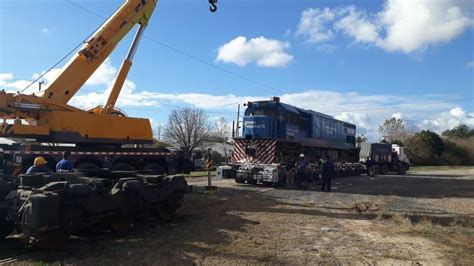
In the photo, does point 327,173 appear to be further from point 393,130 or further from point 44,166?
point 393,130

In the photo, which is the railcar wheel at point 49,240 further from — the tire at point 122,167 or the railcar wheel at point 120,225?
the tire at point 122,167

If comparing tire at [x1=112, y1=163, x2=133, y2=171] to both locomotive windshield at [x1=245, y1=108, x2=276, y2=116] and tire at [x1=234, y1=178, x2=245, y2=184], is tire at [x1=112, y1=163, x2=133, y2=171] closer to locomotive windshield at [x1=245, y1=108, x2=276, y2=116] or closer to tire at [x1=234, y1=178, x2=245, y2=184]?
tire at [x1=234, y1=178, x2=245, y2=184]

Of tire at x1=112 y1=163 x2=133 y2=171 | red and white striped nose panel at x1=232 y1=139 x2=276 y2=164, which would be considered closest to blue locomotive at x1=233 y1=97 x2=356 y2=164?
red and white striped nose panel at x1=232 y1=139 x2=276 y2=164

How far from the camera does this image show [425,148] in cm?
7125

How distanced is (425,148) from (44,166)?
69776mm

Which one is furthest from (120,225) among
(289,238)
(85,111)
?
(85,111)

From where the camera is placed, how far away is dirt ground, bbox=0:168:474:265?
7465 mm

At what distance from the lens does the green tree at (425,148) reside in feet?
232

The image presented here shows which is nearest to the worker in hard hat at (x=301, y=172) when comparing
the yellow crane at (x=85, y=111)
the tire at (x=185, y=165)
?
the tire at (x=185, y=165)

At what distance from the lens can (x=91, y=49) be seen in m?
15.3

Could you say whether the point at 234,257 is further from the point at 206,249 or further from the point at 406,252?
the point at 406,252

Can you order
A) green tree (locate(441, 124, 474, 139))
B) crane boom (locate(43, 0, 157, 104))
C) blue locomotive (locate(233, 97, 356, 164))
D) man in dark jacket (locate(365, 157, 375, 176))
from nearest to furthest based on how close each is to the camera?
crane boom (locate(43, 0, 157, 104))
blue locomotive (locate(233, 97, 356, 164))
man in dark jacket (locate(365, 157, 375, 176))
green tree (locate(441, 124, 474, 139))

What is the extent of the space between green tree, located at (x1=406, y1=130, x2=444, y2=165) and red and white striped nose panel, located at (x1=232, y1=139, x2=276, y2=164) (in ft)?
175

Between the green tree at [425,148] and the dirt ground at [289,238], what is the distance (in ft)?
197
